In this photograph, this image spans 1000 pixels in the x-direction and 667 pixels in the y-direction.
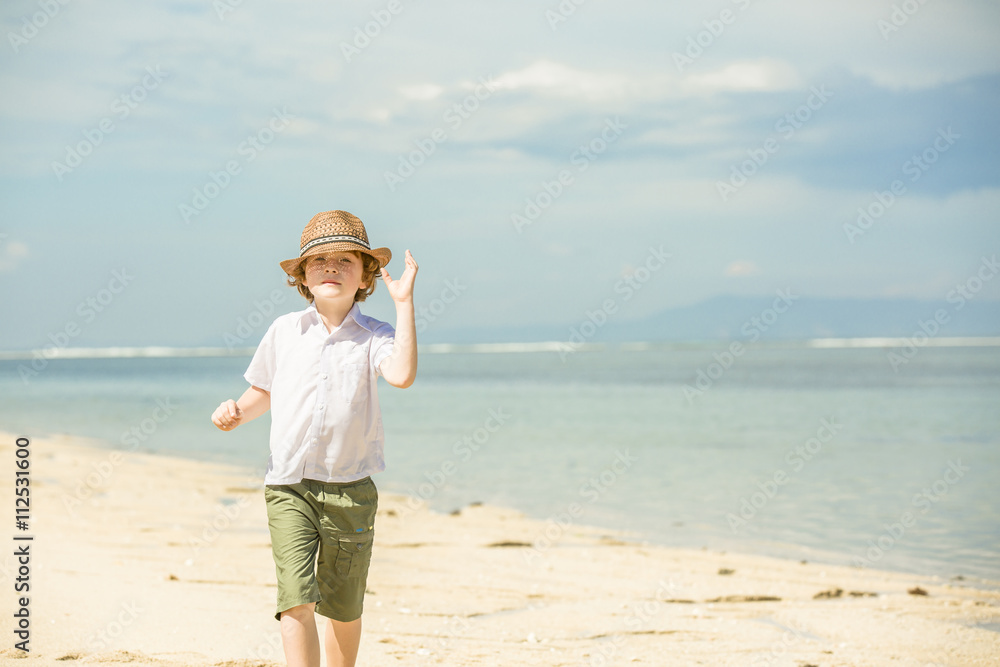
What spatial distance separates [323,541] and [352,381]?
62 cm

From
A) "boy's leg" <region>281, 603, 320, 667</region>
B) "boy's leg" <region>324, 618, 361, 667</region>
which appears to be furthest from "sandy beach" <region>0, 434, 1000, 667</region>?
"boy's leg" <region>281, 603, 320, 667</region>

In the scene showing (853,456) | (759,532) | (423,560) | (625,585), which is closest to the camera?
(625,585)

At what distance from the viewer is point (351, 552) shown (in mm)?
3377

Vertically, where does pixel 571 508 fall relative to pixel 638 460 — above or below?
below

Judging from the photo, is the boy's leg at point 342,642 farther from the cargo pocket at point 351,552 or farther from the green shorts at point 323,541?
the cargo pocket at point 351,552

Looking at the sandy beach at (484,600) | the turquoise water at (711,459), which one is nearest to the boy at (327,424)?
the sandy beach at (484,600)

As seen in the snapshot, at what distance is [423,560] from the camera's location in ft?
23.1

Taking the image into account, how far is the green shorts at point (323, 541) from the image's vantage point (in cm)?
323

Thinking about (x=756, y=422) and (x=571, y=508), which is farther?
(x=756, y=422)

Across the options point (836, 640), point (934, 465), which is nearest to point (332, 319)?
point (836, 640)

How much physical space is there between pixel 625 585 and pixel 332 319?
372 cm

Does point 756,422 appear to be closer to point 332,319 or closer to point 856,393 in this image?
point 856,393

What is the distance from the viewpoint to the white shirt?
10.8 ft


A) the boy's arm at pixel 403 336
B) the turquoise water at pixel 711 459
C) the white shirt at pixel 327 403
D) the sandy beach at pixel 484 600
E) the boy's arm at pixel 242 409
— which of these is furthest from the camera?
the turquoise water at pixel 711 459
